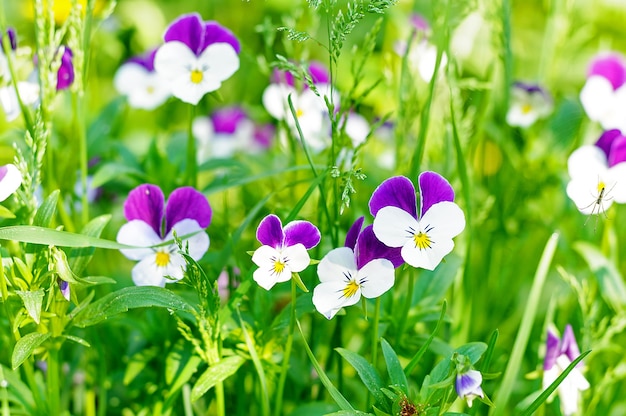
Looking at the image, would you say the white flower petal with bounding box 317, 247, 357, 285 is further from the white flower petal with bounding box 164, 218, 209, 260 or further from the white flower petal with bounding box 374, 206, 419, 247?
the white flower petal with bounding box 164, 218, 209, 260

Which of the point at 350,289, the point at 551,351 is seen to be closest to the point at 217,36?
the point at 350,289

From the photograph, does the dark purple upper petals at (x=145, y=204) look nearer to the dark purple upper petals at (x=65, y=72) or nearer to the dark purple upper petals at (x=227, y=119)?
the dark purple upper petals at (x=65, y=72)

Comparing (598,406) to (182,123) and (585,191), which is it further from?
(182,123)

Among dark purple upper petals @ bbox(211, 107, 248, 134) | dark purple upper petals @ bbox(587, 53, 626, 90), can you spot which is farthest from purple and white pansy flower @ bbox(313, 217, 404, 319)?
dark purple upper petals @ bbox(211, 107, 248, 134)

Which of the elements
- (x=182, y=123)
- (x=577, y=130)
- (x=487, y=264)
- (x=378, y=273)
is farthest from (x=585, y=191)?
(x=182, y=123)

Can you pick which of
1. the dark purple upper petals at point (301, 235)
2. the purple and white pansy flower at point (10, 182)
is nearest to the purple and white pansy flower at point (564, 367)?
the dark purple upper petals at point (301, 235)

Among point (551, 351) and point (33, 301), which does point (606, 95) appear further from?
point (33, 301)
